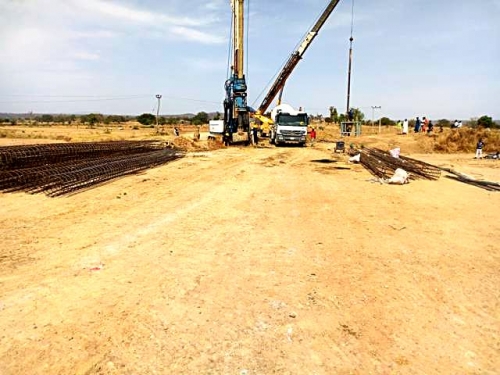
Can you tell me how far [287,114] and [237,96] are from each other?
4076 mm

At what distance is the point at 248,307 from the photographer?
3.99m

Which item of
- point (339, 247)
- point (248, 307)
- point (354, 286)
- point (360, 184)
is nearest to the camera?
point (248, 307)

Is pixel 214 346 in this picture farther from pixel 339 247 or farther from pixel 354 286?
pixel 339 247

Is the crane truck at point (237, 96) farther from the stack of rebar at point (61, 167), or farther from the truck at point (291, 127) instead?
the stack of rebar at point (61, 167)

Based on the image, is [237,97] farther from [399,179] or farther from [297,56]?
[399,179]

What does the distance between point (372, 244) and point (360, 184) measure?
6.11 m

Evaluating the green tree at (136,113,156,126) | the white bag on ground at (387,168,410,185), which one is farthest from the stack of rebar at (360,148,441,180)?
the green tree at (136,113,156,126)

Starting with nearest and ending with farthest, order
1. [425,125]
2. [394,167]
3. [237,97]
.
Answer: [394,167], [237,97], [425,125]

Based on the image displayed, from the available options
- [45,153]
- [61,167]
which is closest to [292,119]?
[45,153]

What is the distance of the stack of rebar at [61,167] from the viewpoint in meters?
10.2

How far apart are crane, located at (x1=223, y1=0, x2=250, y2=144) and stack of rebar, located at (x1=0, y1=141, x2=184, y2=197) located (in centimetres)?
904

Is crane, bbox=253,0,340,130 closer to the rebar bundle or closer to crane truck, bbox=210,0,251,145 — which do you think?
crane truck, bbox=210,0,251,145

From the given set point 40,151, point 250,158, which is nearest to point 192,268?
point 40,151

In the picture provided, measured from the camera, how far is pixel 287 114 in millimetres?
26578
